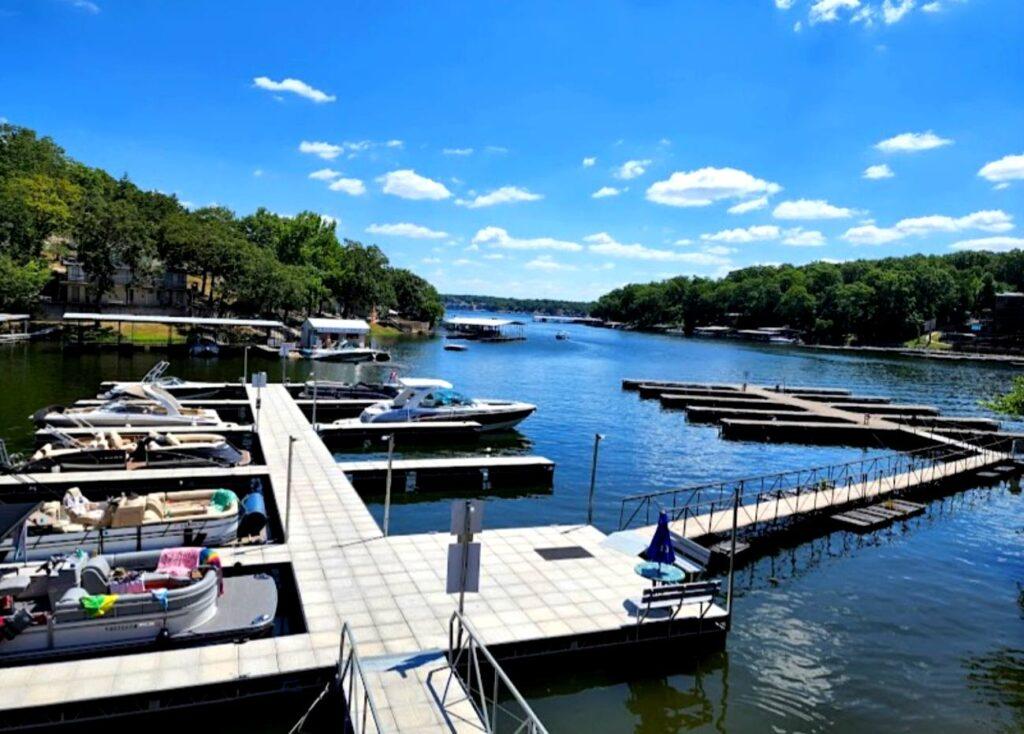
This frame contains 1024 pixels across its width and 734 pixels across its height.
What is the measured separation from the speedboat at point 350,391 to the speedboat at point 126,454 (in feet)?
44.5

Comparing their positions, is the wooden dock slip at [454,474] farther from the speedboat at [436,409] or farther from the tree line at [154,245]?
the tree line at [154,245]

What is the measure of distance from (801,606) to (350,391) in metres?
29.1

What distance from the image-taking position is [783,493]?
23609 millimetres

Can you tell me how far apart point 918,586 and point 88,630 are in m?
18.8

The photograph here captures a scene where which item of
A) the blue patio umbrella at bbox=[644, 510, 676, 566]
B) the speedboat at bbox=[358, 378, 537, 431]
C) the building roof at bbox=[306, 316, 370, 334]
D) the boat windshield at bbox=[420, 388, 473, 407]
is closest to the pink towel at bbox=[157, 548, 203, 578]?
the blue patio umbrella at bbox=[644, 510, 676, 566]

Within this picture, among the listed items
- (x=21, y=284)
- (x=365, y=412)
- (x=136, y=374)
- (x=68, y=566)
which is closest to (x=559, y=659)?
(x=68, y=566)

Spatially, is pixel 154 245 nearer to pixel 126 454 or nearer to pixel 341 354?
pixel 341 354

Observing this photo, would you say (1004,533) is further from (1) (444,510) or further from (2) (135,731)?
(2) (135,731)

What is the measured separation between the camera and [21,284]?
6322 cm

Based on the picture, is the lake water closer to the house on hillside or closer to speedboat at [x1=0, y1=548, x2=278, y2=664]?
speedboat at [x1=0, y1=548, x2=278, y2=664]

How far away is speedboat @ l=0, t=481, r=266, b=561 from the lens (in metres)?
14.4

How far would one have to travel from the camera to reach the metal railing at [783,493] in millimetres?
20547

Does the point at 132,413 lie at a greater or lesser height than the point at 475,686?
greater

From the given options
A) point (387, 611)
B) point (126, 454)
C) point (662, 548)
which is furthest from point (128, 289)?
point (662, 548)
